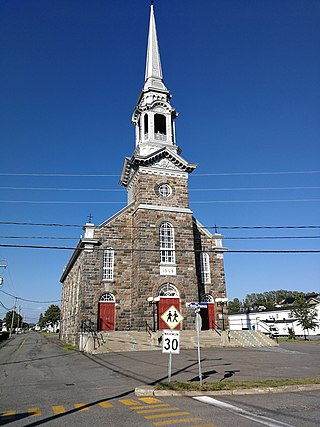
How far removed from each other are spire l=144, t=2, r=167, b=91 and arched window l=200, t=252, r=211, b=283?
17.2 m

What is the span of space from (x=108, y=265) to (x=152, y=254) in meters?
3.79

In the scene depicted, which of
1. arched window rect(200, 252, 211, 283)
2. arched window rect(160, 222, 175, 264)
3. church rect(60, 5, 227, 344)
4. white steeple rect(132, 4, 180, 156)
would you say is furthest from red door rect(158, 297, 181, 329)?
white steeple rect(132, 4, 180, 156)

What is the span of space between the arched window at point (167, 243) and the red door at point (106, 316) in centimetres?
538

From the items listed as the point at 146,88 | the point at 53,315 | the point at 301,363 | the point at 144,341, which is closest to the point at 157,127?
the point at 146,88

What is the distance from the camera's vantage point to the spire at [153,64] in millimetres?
34188

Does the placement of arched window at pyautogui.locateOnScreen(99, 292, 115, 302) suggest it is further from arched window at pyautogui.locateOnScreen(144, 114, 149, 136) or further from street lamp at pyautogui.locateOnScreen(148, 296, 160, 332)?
arched window at pyautogui.locateOnScreen(144, 114, 149, 136)

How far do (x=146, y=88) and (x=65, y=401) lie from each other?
30.6 metres

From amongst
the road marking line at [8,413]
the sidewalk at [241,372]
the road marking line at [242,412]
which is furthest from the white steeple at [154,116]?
the road marking line at [8,413]

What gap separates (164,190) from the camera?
29.3 m

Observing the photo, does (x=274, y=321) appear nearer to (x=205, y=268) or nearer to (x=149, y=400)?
(x=205, y=268)

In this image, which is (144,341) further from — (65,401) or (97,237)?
(65,401)

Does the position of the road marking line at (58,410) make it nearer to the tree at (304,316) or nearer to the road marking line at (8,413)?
the road marking line at (8,413)

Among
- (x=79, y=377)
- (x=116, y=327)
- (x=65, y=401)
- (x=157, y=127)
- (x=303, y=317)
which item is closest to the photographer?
(x=65, y=401)

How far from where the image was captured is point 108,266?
1075 inches
